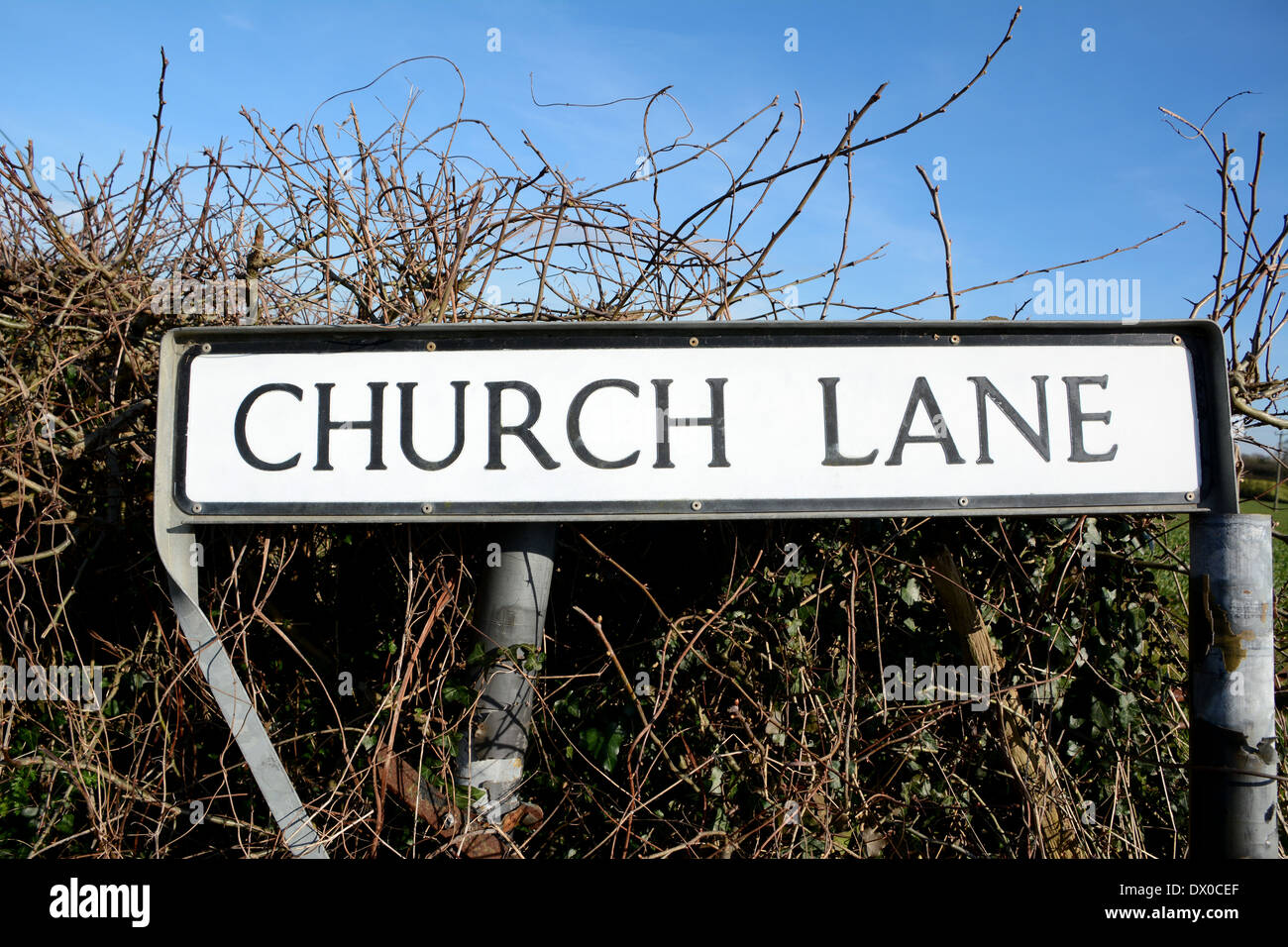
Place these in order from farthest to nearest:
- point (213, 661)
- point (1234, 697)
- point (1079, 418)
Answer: point (213, 661)
point (1079, 418)
point (1234, 697)

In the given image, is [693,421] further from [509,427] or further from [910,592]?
[910,592]

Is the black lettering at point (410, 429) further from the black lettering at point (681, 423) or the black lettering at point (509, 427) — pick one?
the black lettering at point (681, 423)

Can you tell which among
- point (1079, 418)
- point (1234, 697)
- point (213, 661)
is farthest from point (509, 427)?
point (1234, 697)

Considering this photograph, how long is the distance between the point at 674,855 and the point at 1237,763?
123 centimetres

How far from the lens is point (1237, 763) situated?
59.6 inches

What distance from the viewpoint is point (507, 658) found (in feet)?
6.51

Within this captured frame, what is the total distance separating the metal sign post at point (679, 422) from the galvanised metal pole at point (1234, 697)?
124 mm

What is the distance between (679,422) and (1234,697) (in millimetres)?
1187

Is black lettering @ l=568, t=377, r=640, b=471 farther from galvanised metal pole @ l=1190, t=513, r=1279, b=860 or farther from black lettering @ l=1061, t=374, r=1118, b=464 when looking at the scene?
galvanised metal pole @ l=1190, t=513, r=1279, b=860

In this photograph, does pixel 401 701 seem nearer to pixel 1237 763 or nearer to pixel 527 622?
pixel 527 622

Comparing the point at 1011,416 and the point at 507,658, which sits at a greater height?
the point at 1011,416

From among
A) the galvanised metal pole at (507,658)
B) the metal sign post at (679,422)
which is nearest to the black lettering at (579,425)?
the metal sign post at (679,422)

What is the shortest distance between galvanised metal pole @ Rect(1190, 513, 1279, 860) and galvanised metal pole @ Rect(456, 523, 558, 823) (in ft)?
4.61
